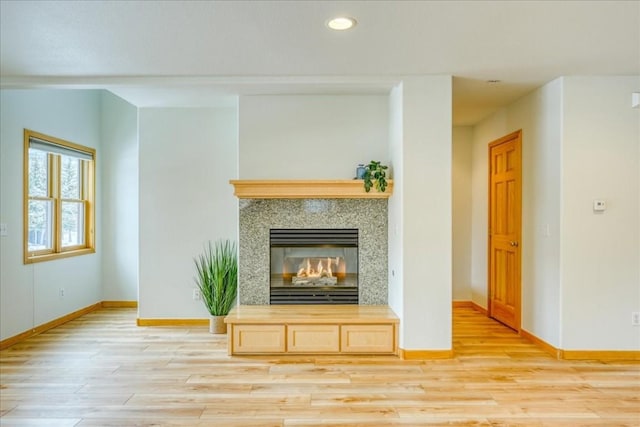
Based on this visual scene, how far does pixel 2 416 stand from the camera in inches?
103

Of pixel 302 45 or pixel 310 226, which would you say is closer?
pixel 302 45

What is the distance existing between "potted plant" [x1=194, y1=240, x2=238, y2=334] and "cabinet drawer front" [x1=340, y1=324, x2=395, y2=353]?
1.43 metres

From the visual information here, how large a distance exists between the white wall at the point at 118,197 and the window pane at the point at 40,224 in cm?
87

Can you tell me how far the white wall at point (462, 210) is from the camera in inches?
227

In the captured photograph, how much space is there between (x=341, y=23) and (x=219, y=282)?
2944 millimetres

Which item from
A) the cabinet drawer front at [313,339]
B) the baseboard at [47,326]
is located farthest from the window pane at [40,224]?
the cabinet drawer front at [313,339]

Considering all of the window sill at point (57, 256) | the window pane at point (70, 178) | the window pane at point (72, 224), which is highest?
the window pane at point (70, 178)

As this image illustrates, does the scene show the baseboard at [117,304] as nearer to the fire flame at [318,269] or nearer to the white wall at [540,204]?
the fire flame at [318,269]

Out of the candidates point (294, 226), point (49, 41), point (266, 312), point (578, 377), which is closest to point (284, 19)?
point (49, 41)

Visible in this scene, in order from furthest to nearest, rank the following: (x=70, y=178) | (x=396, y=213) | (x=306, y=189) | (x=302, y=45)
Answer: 1. (x=70, y=178)
2. (x=306, y=189)
3. (x=396, y=213)
4. (x=302, y=45)

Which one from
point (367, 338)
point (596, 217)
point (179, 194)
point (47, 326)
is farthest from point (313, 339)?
point (47, 326)

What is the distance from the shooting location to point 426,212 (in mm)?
3646

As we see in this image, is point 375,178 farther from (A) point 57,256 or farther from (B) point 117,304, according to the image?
(B) point 117,304

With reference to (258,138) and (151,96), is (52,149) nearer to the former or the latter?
(151,96)
